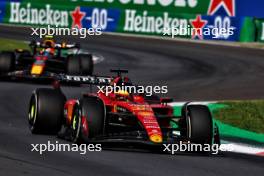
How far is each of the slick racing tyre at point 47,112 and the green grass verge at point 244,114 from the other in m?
3.85

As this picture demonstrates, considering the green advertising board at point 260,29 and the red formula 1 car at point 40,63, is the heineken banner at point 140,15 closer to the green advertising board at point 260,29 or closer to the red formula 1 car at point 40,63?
the green advertising board at point 260,29

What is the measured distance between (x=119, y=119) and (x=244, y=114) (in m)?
4.65

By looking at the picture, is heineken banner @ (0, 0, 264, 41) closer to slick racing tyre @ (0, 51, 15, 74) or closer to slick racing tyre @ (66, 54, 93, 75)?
slick racing tyre @ (66, 54, 93, 75)

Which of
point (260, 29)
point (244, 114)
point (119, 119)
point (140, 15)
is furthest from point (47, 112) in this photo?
point (140, 15)

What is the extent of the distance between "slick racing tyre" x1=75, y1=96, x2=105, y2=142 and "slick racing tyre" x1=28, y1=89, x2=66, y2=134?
44.5 inches

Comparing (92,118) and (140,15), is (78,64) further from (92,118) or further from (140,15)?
(140,15)

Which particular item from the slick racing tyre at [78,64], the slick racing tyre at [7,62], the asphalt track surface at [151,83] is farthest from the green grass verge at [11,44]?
the slick racing tyre at [7,62]

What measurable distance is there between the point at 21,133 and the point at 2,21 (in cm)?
2913

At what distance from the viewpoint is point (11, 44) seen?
32000 mm

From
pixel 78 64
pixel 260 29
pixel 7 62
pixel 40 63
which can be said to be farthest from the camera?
pixel 260 29

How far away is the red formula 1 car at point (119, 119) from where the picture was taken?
37.8 ft

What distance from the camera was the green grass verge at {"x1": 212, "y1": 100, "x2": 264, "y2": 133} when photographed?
15211 mm

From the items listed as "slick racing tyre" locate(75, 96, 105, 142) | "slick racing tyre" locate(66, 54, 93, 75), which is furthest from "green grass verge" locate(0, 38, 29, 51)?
"slick racing tyre" locate(75, 96, 105, 142)

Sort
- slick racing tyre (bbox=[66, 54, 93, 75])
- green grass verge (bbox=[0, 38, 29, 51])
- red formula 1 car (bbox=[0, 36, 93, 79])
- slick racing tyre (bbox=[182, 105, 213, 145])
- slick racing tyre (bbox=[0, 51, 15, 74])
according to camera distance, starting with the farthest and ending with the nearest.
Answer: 1. green grass verge (bbox=[0, 38, 29, 51])
2. slick racing tyre (bbox=[66, 54, 93, 75])
3. slick racing tyre (bbox=[0, 51, 15, 74])
4. red formula 1 car (bbox=[0, 36, 93, 79])
5. slick racing tyre (bbox=[182, 105, 213, 145])
